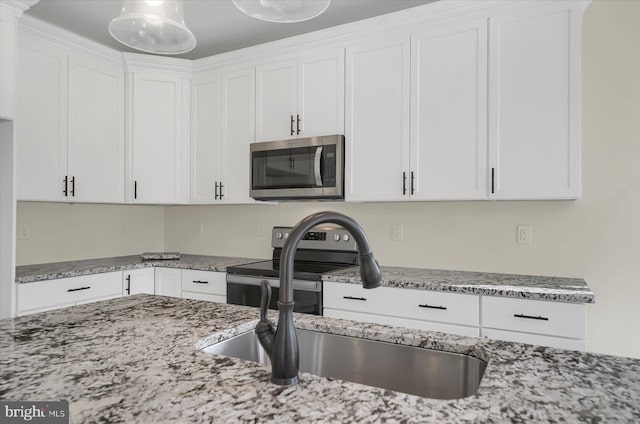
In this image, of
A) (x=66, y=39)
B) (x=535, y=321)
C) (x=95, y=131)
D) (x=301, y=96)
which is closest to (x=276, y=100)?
(x=301, y=96)

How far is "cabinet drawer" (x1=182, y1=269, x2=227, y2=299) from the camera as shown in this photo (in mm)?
2900

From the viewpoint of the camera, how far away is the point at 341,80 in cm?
277

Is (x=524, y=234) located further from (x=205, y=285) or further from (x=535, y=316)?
(x=205, y=285)

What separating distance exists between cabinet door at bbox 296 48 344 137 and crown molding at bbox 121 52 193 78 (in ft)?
3.57

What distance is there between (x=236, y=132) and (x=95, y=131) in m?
1.06

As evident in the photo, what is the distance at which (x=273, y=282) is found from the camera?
2.68 meters

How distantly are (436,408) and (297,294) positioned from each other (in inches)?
74.4

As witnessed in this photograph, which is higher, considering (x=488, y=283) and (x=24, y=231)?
(x=24, y=231)

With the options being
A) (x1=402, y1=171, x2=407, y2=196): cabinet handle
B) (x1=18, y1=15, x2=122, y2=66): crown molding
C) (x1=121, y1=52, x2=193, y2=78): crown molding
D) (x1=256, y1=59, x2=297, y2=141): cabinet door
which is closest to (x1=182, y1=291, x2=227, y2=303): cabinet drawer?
(x1=256, y1=59, x2=297, y2=141): cabinet door

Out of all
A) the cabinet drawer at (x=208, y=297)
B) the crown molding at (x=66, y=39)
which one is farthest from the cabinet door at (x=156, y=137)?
the cabinet drawer at (x=208, y=297)

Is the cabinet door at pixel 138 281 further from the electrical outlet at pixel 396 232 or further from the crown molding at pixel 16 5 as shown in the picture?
the electrical outlet at pixel 396 232

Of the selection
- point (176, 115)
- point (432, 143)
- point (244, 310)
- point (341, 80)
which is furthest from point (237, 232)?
point (244, 310)

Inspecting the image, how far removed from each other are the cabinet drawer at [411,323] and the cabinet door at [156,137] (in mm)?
1767

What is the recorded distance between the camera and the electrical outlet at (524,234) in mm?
2539
